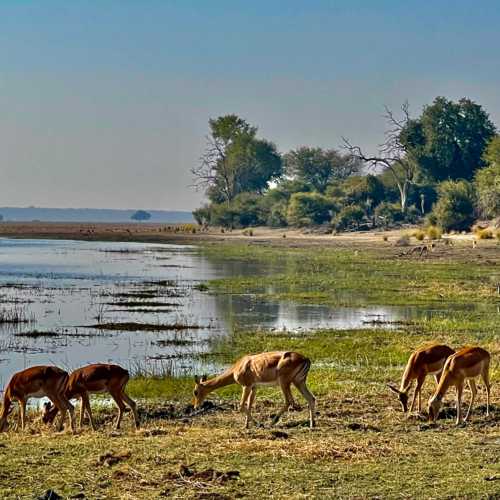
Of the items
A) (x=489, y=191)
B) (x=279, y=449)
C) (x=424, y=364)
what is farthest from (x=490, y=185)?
(x=279, y=449)

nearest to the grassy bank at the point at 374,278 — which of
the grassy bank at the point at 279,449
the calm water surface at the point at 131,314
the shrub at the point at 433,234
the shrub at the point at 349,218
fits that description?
the calm water surface at the point at 131,314

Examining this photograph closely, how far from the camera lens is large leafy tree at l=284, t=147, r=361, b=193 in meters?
132

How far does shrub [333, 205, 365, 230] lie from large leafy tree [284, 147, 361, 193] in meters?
43.3

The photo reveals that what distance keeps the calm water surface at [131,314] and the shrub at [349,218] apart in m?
37.1

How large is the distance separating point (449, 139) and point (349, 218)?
49.8ft

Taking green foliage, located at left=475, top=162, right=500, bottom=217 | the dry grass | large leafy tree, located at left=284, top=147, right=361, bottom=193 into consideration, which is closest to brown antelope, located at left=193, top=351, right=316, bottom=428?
the dry grass

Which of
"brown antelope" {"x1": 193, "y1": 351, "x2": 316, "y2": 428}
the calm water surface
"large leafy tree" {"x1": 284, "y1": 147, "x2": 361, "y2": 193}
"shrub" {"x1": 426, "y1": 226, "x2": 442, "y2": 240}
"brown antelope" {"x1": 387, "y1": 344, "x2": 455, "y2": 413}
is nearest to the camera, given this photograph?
"brown antelope" {"x1": 193, "y1": 351, "x2": 316, "y2": 428}

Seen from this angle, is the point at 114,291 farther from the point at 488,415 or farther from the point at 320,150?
the point at 320,150

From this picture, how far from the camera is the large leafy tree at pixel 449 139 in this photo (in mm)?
94250

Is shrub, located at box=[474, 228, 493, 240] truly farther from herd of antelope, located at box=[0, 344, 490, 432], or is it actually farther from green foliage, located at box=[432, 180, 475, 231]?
herd of antelope, located at box=[0, 344, 490, 432]

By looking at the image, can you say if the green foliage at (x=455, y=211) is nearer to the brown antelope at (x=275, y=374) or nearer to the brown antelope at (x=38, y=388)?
the brown antelope at (x=275, y=374)

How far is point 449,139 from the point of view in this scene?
94.7 metres

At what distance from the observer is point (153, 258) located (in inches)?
2344

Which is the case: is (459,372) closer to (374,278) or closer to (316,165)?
(374,278)
